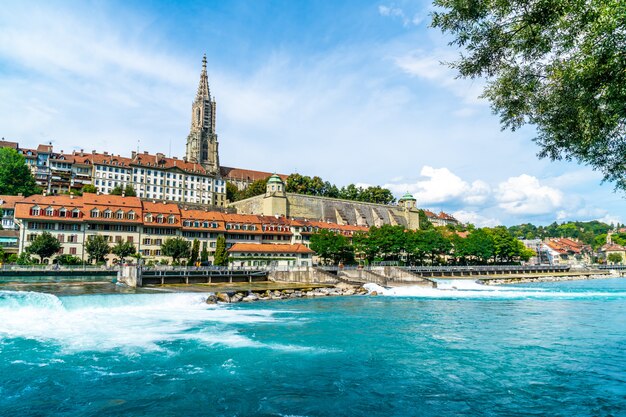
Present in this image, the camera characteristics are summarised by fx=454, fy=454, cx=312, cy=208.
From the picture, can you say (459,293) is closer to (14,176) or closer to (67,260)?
(67,260)

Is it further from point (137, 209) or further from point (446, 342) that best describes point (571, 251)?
point (446, 342)

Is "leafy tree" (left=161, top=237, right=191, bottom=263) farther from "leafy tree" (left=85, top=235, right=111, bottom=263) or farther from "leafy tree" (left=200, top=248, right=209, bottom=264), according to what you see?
"leafy tree" (left=85, top=235, right=111, bottom=263)

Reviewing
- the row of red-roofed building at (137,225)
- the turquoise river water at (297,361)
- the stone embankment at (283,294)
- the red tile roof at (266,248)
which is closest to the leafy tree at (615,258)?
the row of red-roofed building at (137,225)

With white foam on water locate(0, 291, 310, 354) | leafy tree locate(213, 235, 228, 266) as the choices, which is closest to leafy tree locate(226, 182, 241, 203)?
leafy tree locate(213, 235, 228, 266)

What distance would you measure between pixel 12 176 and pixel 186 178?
37.3 metres

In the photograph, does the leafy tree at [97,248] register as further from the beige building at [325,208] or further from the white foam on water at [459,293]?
the beige building at [325,208]

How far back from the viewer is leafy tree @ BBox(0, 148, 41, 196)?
83.8 m

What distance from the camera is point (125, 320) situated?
86.6 ft

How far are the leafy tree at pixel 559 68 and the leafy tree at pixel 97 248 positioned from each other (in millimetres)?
52432

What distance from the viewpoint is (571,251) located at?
14425 centimetres

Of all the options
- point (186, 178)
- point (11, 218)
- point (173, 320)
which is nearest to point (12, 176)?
point (11, 218)

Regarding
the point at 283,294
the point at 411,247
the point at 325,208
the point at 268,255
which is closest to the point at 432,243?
the point at 411,247

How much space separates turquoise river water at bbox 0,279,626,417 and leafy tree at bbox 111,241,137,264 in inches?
1067

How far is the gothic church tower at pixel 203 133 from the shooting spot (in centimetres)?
13150
